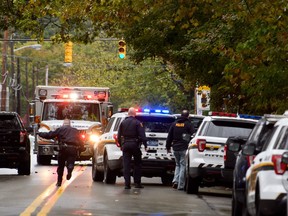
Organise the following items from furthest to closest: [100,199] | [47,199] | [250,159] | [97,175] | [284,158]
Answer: [97,175]
[100,199]
[47,199]
[250,159]
[284,158]

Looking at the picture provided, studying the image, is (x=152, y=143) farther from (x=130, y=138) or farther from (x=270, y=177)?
(x=270, y=177)

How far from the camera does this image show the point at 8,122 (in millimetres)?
30875

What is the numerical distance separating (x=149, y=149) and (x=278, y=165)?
44.7 feet

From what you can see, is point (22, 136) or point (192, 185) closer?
point (192, 185)

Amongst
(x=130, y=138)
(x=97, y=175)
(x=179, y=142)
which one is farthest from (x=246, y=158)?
(x=97, y=175)

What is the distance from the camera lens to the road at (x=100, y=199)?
18.6 metres

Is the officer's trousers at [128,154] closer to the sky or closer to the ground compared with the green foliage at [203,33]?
closer to the ground

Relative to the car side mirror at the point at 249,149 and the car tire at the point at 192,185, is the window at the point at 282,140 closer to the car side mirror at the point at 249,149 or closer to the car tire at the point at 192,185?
the car side mirror at the point at 249,149

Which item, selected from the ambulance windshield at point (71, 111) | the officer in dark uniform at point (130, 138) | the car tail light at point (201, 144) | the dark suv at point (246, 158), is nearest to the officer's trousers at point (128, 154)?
the officer in dark uniform at point (130, 138)

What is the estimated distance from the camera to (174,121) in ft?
85.8

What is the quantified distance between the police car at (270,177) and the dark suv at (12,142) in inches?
672

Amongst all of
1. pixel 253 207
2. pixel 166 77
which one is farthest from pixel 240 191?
pixel 166 77

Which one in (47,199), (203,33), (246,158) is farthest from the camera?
(203,33)

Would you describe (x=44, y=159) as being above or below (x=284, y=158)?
below
